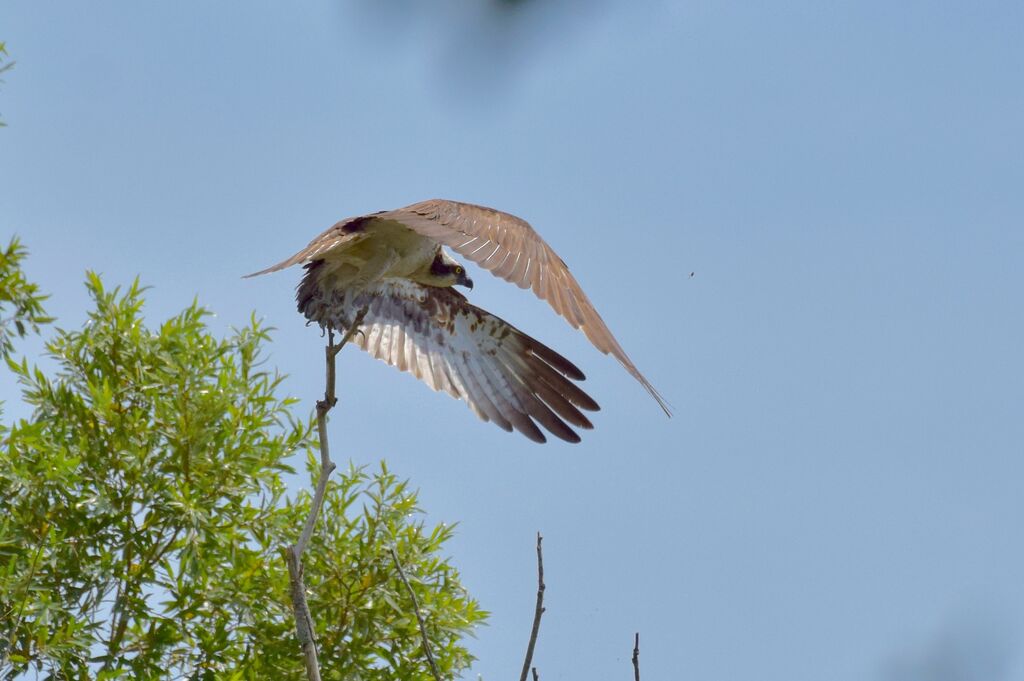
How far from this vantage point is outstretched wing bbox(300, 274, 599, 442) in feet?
21.7

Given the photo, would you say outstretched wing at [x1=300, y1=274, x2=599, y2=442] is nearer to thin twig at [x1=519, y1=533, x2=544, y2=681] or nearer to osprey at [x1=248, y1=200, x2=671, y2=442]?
osprey at [x1=248, y1=200, x2=671, y2=442]

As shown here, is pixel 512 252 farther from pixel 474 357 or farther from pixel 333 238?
pixel 474 357

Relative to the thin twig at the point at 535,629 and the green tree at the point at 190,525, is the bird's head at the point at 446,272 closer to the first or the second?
the green tree at the point at 190,525

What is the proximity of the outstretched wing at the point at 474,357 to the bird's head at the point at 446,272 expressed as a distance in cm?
38

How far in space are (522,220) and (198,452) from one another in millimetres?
1837

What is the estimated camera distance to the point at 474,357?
700cm

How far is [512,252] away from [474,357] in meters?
2.24

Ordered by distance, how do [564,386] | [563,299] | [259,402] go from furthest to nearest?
[564,386]
[259,402]
[563,299]

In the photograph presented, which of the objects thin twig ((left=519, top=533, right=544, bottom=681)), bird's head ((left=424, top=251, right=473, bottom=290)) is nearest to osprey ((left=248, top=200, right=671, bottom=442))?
bird's head ((left=424, top=251, right=473, bottom=290))

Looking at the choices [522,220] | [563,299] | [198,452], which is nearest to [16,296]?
[198,452]

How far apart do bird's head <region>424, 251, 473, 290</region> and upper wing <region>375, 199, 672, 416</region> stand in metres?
0.92

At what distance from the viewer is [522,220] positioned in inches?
206

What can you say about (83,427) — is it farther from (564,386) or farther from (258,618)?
(564,386)

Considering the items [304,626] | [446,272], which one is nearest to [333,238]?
[446,272]
